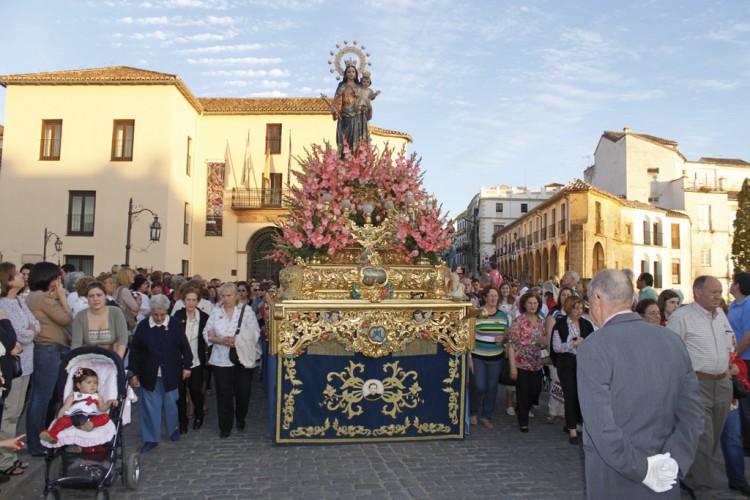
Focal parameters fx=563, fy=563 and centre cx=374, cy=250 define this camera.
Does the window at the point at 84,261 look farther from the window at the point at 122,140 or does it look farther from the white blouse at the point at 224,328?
the white blouse at the point at 224,328

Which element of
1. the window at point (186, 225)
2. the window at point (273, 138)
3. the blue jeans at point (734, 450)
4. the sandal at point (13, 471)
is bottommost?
the sandal at point (13, 471)

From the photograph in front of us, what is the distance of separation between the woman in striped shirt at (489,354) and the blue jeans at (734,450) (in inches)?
113

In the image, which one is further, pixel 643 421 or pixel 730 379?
pixel 730 379

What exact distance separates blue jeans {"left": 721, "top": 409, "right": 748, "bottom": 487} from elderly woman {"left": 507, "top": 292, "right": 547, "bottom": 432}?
8.11 ft

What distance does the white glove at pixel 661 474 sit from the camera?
9.04 ft

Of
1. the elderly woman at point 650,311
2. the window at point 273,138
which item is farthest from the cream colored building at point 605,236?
the elderly woman at point 650,311

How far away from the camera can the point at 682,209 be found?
144ft

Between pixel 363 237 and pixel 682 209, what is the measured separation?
4423cm

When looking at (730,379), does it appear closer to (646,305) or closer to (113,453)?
(646,305)

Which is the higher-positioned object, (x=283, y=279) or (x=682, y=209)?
(x=682, y=209)

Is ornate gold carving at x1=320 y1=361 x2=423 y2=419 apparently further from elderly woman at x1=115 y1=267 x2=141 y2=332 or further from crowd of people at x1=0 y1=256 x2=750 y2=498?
elderly woman at x1=115 y1=267 x2=141 y2=332

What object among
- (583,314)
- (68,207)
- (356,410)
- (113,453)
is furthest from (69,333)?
(68,207)

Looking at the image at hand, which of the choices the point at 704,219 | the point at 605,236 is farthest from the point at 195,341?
the point at 704,219

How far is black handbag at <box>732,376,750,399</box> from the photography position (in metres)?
5.41
